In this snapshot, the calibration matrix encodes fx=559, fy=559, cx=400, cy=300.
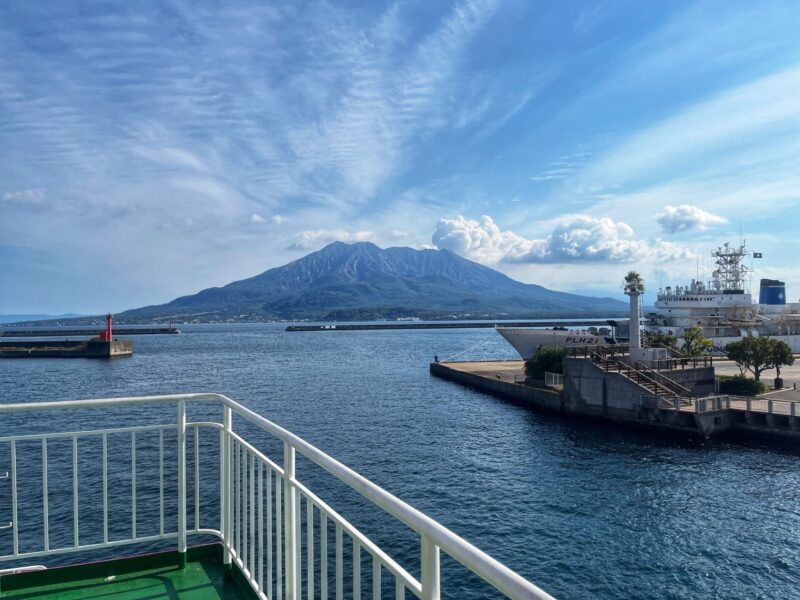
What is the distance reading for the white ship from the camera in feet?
150

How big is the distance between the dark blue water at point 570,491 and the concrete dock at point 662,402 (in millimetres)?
1015

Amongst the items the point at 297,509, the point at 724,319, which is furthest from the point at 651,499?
the point at 724,319

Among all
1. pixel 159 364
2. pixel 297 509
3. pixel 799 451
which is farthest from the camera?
pixel 159 364

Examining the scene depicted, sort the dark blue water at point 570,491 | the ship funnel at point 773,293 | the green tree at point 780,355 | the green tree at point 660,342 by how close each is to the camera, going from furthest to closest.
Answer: the ship funnel at point 773,293 < the green tree at point 660,342 < the green tree at point 780,355 < the dark blue water at point 570,491

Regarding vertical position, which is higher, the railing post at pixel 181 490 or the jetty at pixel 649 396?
the railing post at pixel 181 490

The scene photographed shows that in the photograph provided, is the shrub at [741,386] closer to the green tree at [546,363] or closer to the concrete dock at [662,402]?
the concrete dock at [662,402]

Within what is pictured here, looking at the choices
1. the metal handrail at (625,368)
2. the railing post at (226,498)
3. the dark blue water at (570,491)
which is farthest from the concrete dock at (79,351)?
the railing post at (226,498)

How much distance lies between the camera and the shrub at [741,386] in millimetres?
26250

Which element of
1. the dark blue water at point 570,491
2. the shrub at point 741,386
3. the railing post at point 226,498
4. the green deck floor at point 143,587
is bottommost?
the dark blue water at point 570,491

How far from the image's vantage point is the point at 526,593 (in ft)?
3.82

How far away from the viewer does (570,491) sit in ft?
50.9

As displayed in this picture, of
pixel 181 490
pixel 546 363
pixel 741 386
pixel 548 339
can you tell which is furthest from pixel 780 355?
pixel 181 490

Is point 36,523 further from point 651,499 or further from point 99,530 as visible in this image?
point 651,499

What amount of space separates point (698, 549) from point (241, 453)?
1163 cm
